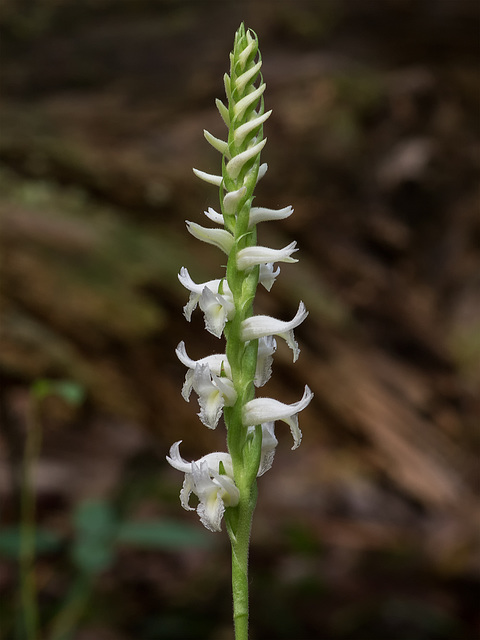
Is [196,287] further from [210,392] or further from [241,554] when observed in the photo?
[241,554]

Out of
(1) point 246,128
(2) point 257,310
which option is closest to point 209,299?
(1) point 246,128

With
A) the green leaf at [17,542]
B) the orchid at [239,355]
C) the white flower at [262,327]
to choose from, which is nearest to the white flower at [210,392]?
the orchid at [239,355]

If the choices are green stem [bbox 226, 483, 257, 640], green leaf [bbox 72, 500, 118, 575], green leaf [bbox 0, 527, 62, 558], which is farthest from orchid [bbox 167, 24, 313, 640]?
green leaf [bbox 0, 527, 62, 558]

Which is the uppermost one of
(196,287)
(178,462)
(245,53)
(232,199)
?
(245,53)

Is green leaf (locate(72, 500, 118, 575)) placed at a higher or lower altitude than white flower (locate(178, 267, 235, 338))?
higher

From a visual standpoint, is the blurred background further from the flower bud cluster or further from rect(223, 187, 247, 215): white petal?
rect(223, 187, 247, 215): white petal

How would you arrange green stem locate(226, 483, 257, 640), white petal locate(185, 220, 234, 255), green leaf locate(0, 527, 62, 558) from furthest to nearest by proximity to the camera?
green leaf locate(0, 527, 62, 558), white petal locate(185, 220, 234, 255), green stem locate(226, 483, 257, 640)
